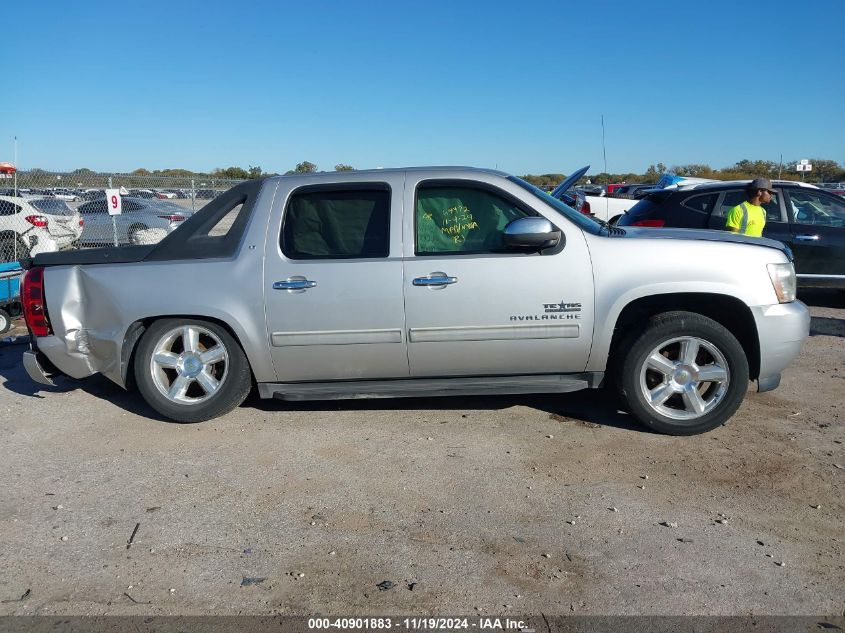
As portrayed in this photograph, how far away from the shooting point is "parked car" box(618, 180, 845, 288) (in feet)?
28.6

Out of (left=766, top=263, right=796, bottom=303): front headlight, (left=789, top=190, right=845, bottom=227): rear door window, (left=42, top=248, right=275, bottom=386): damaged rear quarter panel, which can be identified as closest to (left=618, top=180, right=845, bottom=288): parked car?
(left=789, top=190, right=845, bottom=227): rear door window

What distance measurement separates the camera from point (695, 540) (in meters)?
3.47

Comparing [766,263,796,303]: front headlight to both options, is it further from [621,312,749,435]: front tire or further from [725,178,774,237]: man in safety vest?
[725,178,774,237]: man in safety vest

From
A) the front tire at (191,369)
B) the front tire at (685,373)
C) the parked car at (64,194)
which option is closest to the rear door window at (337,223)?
the front tire at (191,369)

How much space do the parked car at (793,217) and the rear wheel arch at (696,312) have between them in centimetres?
437

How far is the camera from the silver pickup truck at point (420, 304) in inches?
186

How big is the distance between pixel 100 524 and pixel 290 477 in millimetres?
1043

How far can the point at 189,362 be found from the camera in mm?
5102

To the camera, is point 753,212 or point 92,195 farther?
point 92,195

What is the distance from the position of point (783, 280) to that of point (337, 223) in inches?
118

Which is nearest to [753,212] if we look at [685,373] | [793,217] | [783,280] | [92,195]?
[793,217]

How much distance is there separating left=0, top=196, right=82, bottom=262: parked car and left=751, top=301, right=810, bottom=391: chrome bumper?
12184mm

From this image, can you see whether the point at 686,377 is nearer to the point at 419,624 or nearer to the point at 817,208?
the point at 419,624

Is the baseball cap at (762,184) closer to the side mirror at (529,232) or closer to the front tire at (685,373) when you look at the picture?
the front tire at (685,373)
